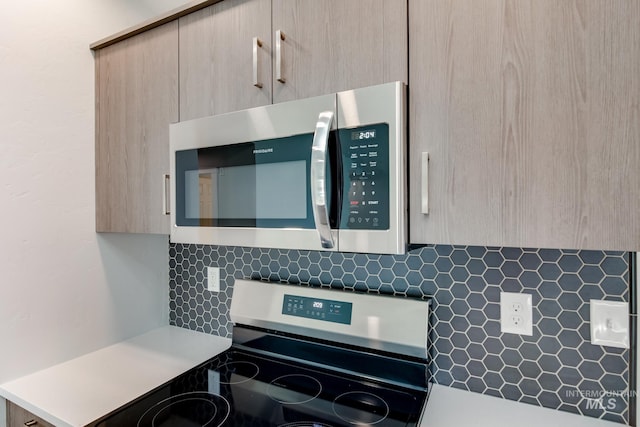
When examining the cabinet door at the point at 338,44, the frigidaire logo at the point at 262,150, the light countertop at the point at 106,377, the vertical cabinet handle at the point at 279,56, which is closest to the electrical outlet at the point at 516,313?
the cabinet door at the point at 338,44

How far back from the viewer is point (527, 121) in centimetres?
72

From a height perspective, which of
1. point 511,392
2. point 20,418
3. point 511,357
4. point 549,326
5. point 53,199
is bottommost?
point 20,418

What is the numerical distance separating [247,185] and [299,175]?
0.18 metres

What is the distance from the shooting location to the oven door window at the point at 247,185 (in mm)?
930

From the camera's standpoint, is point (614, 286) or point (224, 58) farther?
point (224, 58)

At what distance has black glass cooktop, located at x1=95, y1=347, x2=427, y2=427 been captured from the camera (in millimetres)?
915

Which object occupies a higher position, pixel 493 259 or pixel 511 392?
pixel 493 259

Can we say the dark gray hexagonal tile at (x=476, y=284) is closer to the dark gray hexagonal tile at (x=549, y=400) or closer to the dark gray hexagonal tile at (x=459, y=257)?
the dark gray hexagonal tile at (x=459, y=257)

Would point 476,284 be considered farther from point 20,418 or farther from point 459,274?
point 20,418

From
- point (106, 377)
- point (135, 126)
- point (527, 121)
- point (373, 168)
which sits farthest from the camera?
point (135, 126)

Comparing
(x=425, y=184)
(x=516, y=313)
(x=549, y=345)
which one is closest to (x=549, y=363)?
(x=549, y=345)

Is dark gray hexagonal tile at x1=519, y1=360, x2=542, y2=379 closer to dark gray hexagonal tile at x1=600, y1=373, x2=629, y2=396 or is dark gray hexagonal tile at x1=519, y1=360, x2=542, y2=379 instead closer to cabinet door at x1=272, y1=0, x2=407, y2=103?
dark gray hexagonal tile at x1=600, y1=373, x2=629, y2=396

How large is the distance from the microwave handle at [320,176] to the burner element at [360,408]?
50 centimetres

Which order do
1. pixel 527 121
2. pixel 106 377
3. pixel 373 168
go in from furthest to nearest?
pixel 106 377 → pixel 373 168 → pixel 527 121
